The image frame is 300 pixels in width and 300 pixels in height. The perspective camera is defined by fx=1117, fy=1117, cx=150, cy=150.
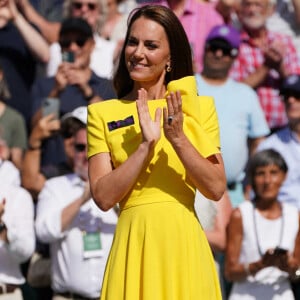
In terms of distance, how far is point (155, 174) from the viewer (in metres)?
4.60

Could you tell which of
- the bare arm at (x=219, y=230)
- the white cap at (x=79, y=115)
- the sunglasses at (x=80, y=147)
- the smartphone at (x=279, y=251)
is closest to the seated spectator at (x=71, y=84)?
the white cap at (x=79, y=115)

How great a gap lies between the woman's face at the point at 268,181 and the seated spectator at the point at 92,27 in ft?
6.37

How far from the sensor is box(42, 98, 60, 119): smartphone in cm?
855

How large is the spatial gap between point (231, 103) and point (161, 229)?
4429 mm

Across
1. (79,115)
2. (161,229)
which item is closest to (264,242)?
(79,115)

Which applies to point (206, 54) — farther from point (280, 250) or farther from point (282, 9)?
point (280, 250)

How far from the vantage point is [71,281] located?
734cm

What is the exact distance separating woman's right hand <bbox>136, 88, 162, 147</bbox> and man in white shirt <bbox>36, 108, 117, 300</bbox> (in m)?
2.81

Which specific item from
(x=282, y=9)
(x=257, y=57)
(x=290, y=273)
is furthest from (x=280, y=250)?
(x=282, y=9)

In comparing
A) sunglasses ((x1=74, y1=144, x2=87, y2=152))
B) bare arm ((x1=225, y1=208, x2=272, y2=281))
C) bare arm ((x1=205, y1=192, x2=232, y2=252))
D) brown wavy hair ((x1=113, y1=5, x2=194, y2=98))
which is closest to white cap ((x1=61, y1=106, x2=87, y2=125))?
sunglasses ((x1=74, y1=144, x2=87, y2=152))

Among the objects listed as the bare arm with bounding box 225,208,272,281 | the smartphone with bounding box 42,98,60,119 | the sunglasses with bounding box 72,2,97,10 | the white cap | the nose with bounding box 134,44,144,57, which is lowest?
the bare arm with bounding box 225,208,272,281

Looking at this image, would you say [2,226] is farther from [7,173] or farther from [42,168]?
[42,168]

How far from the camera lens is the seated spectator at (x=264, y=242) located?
7547 mm

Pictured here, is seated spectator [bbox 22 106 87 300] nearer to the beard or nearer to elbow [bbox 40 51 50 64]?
elbow [bbox 40 51 50 64]
